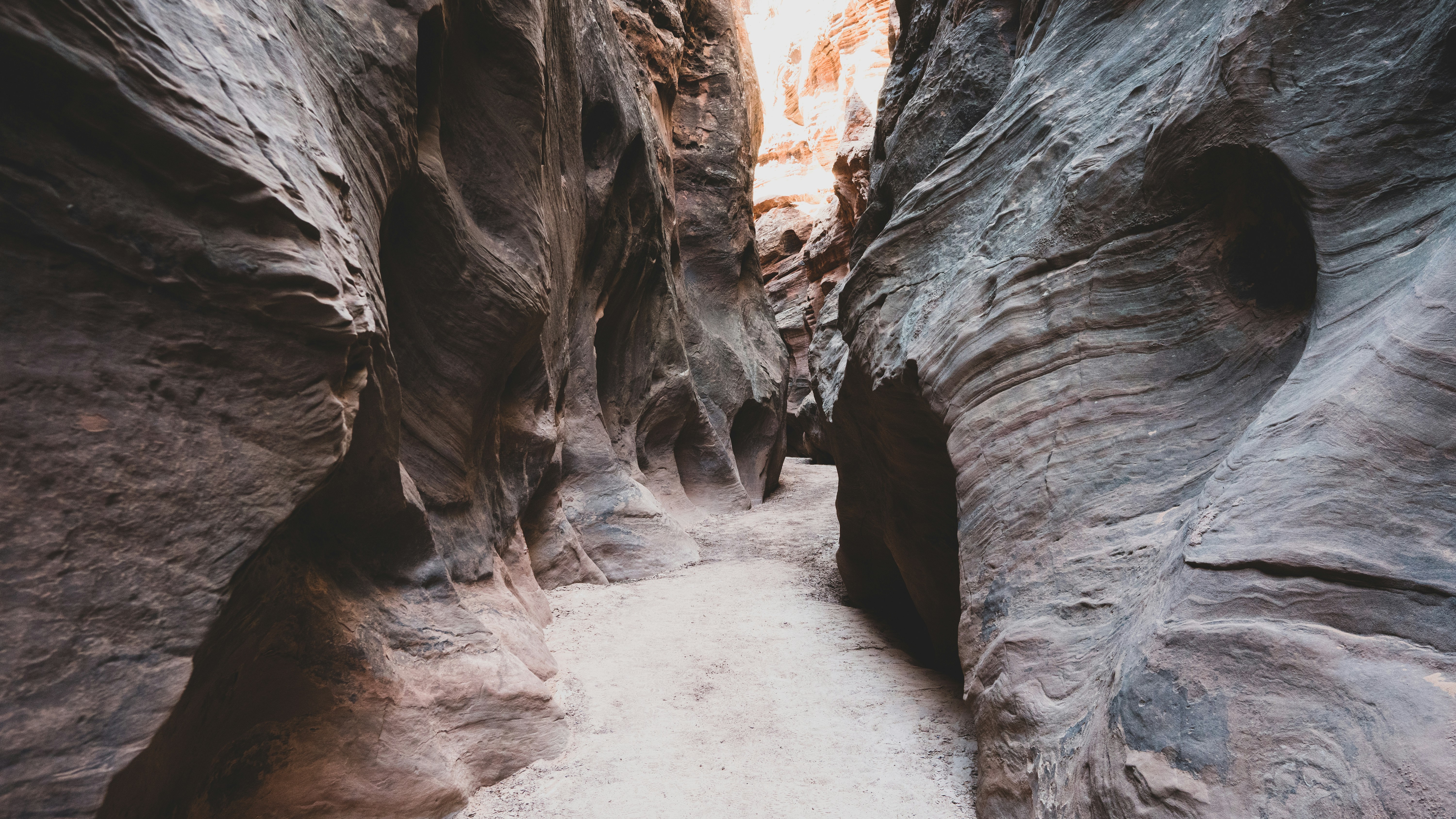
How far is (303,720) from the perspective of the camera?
102 inches

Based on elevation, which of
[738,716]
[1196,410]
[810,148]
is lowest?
[738,716]

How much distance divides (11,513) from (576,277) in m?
6.40

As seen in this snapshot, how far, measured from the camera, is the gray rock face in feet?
5.61

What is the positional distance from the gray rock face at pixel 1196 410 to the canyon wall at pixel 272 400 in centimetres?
252

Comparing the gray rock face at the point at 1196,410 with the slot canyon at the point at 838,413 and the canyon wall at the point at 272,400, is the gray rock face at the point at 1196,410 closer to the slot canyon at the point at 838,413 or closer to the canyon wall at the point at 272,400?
the slot canyon at the point at 838,413

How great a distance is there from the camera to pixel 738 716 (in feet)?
11.9

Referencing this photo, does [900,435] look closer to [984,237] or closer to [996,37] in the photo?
[984,237]

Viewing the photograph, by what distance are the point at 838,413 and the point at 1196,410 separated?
3.29 m

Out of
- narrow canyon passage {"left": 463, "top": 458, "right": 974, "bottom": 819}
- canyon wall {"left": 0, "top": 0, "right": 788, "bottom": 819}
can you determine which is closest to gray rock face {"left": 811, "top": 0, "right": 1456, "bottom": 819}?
narrow canyon passage {"left": 463, "top": 458, "right": 974, "bottom": 819}

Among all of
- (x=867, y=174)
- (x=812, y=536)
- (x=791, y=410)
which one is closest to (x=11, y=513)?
(x=812, y=536)

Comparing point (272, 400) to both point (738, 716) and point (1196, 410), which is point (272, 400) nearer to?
point (738, 716)

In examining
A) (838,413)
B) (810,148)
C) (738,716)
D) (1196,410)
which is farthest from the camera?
(810,148)

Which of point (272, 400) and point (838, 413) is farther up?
point (838, 413)

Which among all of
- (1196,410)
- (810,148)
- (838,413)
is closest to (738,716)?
(1196,410)
